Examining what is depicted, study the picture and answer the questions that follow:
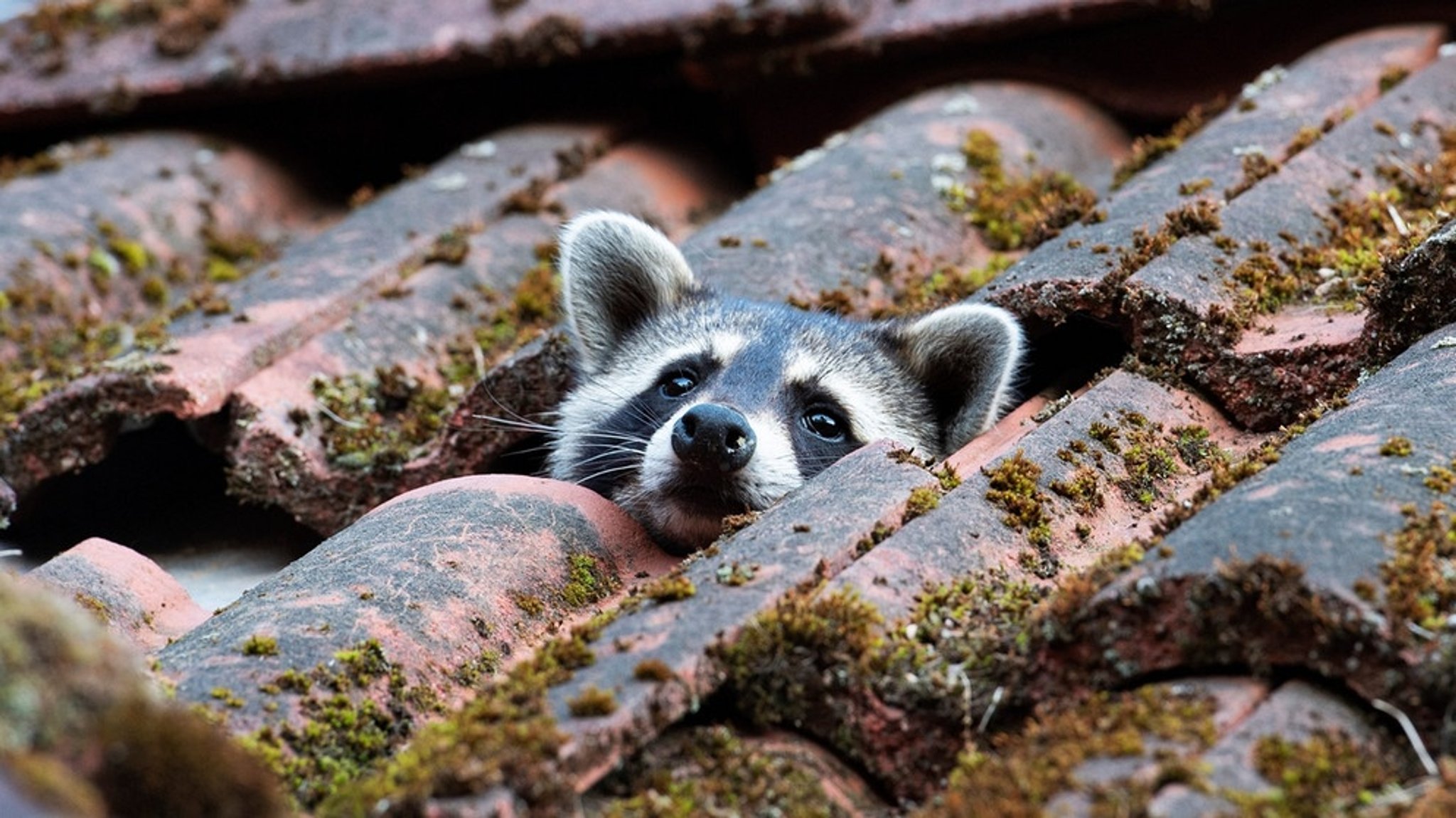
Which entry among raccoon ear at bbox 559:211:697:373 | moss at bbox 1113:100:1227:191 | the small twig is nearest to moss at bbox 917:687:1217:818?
the small twig

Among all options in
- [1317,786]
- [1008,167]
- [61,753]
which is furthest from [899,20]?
[61,753]

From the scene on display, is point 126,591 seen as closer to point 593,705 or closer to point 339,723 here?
point 339,723

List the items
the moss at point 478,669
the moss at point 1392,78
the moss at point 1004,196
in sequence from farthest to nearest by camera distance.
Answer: the moss at point 1392,78 < the moss at point 1004,196 < the moss at point 478,669

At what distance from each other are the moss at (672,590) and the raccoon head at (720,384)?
1294 millimetres

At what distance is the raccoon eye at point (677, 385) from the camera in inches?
219

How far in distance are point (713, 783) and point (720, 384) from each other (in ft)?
8.66

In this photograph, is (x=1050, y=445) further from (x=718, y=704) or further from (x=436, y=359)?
(x=436, y=359)

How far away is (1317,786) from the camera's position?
97.8 inches

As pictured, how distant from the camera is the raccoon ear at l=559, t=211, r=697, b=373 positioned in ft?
18.7

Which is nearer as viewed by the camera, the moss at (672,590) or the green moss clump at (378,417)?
the moss at (672,590)

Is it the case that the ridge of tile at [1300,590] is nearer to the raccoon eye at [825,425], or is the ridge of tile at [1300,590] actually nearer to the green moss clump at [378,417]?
the raccoon eye at [825,425]

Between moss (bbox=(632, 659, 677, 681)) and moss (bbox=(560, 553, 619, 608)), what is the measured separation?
42.3 inches

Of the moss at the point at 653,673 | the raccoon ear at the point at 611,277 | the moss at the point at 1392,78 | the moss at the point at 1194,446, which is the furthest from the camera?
the moss at the point at 1392,78

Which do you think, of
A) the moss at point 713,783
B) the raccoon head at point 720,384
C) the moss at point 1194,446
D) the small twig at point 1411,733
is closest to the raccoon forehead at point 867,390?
the raccoon head at point 720,384
